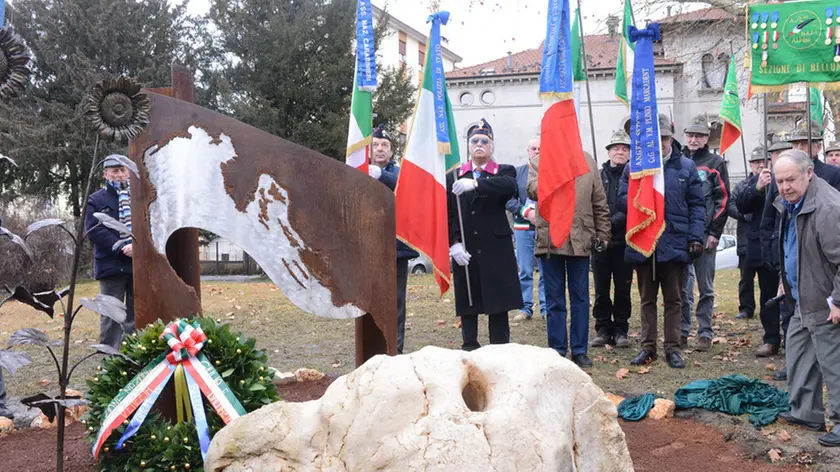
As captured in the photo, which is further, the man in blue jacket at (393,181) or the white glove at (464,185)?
the man in blue jacket at (393,181)

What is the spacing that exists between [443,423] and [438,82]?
389 centimetres

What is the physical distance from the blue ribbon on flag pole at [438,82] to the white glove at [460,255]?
0.81 m

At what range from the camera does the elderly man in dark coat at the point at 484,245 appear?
5777 millimetres

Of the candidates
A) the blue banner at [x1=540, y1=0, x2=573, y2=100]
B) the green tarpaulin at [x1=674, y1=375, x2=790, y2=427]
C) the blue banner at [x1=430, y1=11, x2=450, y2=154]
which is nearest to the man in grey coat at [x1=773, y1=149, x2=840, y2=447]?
the green tarpaulin at [x1=674, y1=375, x2=790, y2=427]

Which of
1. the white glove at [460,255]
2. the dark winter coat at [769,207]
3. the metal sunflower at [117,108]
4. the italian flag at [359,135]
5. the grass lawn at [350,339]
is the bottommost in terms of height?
the grass lawn at [350,339]

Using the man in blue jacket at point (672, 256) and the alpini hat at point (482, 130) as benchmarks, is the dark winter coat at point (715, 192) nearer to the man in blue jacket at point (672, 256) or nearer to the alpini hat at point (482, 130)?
the man in blue jacket at point (672, 256)

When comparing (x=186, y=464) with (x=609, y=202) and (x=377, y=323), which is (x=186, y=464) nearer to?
(x=377, y=323)


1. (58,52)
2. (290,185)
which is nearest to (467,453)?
(290,185)

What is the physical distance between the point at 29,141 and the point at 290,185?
21824 mm

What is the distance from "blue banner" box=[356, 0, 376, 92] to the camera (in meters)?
5.87

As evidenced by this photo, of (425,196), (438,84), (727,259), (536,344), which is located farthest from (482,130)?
(727,259)

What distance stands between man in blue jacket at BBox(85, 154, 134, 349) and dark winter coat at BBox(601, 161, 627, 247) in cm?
448

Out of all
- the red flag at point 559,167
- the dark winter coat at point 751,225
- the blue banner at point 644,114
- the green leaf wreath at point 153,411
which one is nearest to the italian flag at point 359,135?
the red flag at point 559,167

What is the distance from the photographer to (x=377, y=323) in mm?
3826
